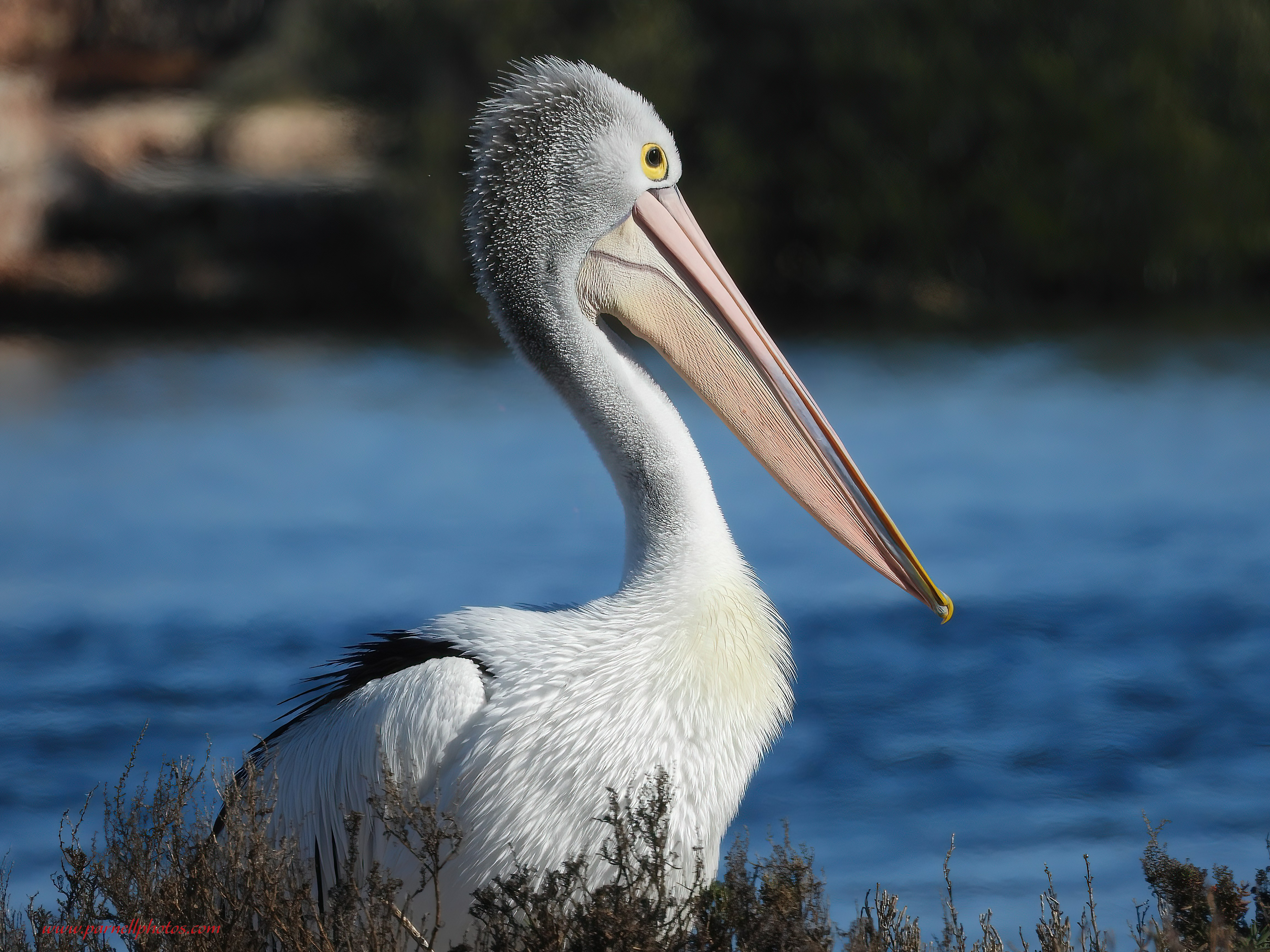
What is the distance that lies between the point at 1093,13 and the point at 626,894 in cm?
1558

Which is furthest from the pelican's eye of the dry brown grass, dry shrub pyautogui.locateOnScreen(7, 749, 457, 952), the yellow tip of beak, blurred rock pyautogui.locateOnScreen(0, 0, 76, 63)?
blurred rock pyautogui.locateOnScreen(0, 0, 76, 63)

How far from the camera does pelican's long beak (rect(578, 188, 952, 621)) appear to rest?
9.89 feet

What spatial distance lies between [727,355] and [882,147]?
45.0 ft

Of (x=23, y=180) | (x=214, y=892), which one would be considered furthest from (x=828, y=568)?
(x=23, y=180)

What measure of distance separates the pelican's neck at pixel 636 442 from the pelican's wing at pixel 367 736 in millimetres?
422

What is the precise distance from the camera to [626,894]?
2.36m

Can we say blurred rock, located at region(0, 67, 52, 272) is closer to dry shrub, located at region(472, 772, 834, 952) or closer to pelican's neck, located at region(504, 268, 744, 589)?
pelican's neck, located at region(504, 268, 744, 589)

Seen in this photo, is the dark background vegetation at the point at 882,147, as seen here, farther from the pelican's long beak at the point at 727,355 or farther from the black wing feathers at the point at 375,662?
the black wing feathers at the point at 375,662

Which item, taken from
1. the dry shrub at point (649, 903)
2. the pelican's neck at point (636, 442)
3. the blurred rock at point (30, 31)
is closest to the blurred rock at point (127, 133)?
the blurred rock at point (30, 31)

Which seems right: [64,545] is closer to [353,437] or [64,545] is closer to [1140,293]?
[353,437]

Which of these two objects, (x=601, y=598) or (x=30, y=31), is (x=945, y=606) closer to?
(x=601, y=598)

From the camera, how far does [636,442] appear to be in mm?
2824

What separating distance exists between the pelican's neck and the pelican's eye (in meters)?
0.30

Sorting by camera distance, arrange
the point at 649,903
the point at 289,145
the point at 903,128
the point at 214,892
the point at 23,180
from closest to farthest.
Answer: the point at 649,903, the point at 214,892, the point at 23,180, the point at 289,145, the point at 903,128
